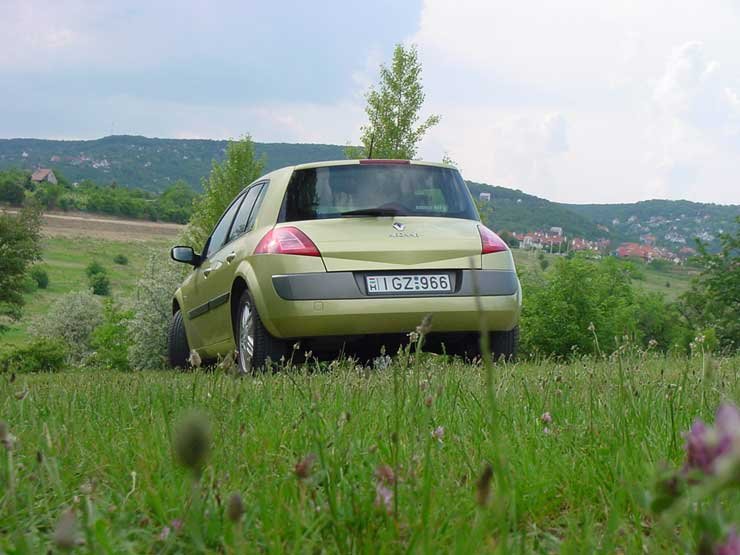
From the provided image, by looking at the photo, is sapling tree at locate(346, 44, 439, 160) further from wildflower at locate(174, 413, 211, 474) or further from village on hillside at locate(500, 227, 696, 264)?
village on hillside at locate(500, 227, 696, 264)

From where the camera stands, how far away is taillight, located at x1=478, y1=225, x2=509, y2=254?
6.99m

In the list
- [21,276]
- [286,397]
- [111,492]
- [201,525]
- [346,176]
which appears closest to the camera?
[201,525]

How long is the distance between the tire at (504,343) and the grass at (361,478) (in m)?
4.25

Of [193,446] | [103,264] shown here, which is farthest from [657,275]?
[193,446]

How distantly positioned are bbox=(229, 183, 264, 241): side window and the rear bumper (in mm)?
1287

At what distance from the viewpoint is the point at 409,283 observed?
6.72 m

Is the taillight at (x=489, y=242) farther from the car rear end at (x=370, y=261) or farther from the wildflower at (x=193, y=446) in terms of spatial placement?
the wildflower at (x=193, y=446)

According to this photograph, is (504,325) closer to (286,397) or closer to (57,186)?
(286,397)

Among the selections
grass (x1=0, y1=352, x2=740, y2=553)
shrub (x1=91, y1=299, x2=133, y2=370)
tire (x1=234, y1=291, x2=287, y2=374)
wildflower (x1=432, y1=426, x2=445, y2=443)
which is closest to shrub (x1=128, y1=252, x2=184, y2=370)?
shrub (x1=91, y1=299, x2=133, y2=370)

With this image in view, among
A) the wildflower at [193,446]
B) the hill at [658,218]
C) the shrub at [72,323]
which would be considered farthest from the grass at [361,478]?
the hill at [658,218]

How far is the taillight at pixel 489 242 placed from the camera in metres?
6.99

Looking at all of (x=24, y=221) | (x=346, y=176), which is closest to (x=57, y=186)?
(x=24, y=221)

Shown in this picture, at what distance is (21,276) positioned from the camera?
2030 inches

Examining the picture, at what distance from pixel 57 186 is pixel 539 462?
513ft
